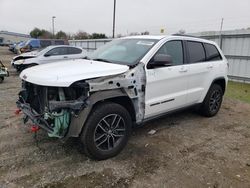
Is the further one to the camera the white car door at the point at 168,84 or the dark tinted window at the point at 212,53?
the dark tinted window at the point at 212,53

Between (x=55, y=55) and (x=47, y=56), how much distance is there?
478 millimetres

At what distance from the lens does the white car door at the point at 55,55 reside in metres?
11.8

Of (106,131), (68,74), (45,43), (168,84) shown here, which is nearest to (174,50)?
(168,84)

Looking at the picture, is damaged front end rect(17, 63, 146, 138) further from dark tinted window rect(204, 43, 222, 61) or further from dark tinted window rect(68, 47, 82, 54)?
dark tinted window rect(68, 47, 82, 54)

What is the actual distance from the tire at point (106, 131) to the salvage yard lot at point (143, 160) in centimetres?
17

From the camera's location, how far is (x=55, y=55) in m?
12.3

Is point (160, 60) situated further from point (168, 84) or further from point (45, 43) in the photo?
point (45, 43)

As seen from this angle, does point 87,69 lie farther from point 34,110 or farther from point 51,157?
point 51,157

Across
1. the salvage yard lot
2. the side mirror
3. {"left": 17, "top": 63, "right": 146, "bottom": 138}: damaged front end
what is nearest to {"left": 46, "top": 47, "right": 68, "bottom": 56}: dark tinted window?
the salvage yard lot

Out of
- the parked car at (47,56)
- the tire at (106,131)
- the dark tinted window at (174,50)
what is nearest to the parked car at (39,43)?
the parked car at (47,56)

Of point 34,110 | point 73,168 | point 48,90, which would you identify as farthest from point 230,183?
point 34,110

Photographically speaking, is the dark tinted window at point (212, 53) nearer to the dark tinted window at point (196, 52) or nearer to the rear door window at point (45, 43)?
the dark tinted window at point (196, 52)

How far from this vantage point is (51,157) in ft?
11.8

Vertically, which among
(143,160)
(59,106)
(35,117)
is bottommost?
(143,160)
